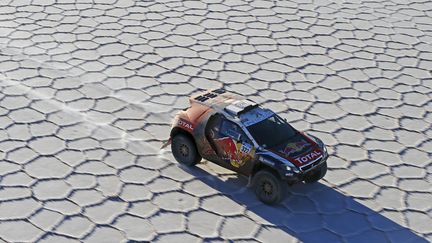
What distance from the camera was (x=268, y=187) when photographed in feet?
32.0

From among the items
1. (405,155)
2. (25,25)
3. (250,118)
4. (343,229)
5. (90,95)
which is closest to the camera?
(343,229)

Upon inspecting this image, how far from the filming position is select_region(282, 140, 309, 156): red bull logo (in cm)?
976

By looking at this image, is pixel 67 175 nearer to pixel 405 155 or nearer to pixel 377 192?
pixel 377 192

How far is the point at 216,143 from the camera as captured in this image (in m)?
10.2

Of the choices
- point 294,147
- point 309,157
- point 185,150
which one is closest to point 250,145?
point 294,147

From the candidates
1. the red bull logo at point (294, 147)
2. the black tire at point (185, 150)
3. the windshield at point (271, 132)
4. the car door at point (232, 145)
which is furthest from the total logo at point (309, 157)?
the black tire at point (185, 150)

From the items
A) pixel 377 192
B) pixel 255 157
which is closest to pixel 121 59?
pixel 255 157

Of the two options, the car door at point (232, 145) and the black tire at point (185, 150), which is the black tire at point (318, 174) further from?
the black tire at point (185, 150)

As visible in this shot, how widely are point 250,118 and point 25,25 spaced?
7.77 metres

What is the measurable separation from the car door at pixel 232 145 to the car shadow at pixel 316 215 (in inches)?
15.5

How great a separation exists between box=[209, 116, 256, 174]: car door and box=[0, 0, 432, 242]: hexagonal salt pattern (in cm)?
45

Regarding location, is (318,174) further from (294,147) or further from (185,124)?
(185,124)

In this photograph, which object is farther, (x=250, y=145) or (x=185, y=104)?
(x=185, y=104)

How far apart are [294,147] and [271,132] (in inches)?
17.4
